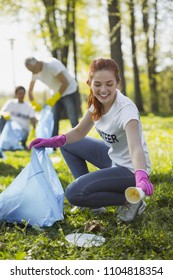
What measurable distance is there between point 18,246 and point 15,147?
4.52m

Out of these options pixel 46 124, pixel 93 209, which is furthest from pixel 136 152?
pixel 46 124

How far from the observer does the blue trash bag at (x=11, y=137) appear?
6.62 metres

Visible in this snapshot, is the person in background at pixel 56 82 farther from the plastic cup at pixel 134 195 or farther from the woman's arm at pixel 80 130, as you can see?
the plastic cup at pixel 134 195

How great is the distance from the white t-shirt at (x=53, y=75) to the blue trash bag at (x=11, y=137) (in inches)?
40.8

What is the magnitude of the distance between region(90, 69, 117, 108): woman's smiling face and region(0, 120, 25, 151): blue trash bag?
4.06m

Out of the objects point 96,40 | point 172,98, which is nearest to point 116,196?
point 96,40

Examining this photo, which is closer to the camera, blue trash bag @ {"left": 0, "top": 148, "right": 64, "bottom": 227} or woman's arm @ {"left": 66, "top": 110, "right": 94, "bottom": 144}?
blue trash bag @ {"left": 0, "top": 148, "right": 64, "bottom": 227}

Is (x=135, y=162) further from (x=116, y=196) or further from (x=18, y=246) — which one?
(x=18, y=246)

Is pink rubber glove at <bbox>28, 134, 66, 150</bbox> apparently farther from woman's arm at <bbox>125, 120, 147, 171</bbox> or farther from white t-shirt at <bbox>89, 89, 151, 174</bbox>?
woman's arm at <bbox>125, 120, 147, 171</bbox>

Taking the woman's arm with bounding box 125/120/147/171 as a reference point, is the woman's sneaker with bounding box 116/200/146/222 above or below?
below

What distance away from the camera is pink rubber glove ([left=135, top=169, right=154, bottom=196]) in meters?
2.16

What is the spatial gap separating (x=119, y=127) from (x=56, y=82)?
135 inches

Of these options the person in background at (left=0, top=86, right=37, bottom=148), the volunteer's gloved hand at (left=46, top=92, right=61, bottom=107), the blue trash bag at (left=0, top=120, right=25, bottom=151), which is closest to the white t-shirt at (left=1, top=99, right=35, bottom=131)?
the person in background at (left=0, top=86, right=37, bottom=148)

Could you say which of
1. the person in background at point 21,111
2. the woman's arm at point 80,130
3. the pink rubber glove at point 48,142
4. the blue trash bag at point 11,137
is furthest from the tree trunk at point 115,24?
the pink rubber glove at point 48,142
